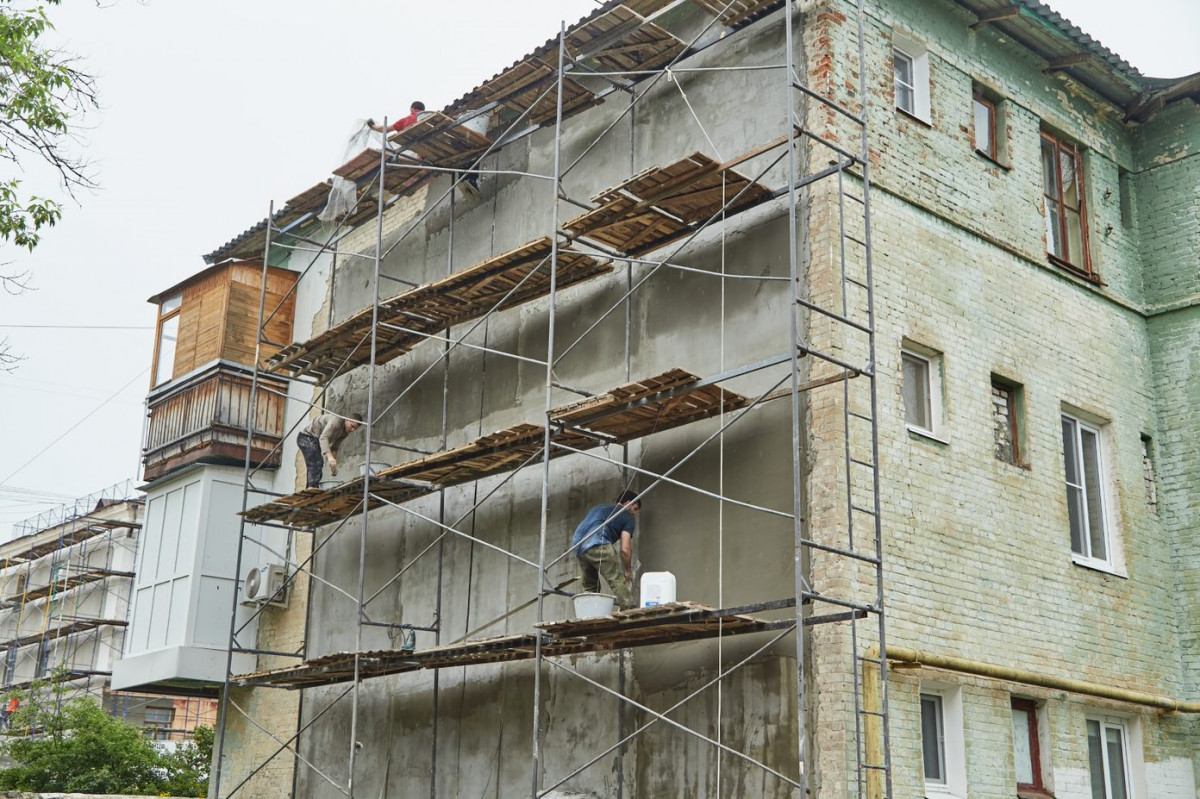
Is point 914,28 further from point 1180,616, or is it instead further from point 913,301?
point 1180,616

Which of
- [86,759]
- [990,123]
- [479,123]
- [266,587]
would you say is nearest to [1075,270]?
[990,123]

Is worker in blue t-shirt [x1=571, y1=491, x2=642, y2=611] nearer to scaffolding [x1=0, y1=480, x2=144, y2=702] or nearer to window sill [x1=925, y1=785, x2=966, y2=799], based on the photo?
window sill [x1=925, y1=785, x2=966, y2=799]

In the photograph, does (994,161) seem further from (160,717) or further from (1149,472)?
(160,717)

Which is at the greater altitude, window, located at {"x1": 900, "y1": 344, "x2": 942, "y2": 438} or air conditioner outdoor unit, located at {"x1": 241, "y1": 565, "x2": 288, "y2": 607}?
window, located at {"x1": 900, "y1": 344, "x2": 942, "y2": 438}

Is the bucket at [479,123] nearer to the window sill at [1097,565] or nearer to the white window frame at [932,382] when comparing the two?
the white window frame at [932,382]

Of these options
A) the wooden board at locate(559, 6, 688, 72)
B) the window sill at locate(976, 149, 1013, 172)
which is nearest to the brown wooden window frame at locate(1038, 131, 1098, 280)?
the window sill at locate(976, 149, 1013, 172)

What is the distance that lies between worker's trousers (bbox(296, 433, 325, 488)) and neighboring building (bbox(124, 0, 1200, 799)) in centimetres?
50

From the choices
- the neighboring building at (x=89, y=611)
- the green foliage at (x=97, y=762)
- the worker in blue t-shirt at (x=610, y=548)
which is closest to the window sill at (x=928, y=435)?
the worker in blue t-shirt at (x=610, y=548)

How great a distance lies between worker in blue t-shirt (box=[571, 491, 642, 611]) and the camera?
12359 millimetres

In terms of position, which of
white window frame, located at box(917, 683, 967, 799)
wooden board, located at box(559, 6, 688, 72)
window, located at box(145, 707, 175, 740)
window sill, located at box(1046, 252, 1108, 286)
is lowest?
white window frame, located at box(917, 683, 967, 799)

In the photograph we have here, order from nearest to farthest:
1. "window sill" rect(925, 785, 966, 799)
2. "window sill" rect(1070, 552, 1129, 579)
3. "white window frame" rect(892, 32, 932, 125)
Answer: "window sill" rect(925, 785, 966, 799) → "window sill" rect(1070, 552, 1129, 579) → "white window frame" rect(892, 32, 932, 125)

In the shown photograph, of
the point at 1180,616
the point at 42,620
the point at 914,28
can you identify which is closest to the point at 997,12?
the point at 914,28

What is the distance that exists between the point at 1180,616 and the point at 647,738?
652 cm

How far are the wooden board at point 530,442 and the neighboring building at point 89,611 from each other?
28.5 m
